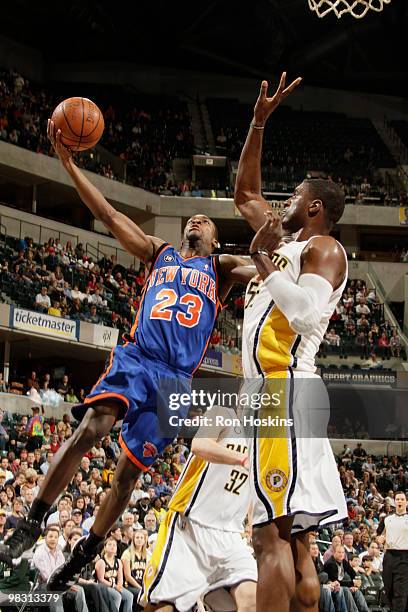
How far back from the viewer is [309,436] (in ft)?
13.7

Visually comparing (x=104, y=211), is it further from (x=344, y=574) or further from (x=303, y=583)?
(x=344, y=574)

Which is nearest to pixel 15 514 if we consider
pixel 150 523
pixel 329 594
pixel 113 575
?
pixel 113 575

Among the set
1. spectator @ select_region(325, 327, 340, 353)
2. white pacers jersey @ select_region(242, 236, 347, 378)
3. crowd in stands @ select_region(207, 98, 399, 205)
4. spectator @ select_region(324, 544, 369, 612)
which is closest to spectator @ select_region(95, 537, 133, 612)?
spectator @ select_region(324, 544, 369, 612)

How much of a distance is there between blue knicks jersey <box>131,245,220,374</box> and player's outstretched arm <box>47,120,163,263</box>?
132 mm

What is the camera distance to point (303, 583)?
13.6 feet

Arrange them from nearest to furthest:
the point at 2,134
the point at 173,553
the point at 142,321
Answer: the point at 173,553 → the point at 142,321 → the point at 2,134

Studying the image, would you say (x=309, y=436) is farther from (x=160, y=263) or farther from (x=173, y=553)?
(x=160, y=263)

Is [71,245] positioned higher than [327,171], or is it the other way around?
[327,171]

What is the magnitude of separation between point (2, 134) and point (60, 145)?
776 inches

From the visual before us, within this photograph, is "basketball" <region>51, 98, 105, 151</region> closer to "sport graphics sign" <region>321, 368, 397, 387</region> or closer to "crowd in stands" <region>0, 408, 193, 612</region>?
"crowd in stands" <region>0, 408, 193, 612</region>

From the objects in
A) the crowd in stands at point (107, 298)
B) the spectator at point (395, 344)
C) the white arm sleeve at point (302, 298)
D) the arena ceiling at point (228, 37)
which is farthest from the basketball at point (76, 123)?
the arena ceiling at point (228, 37)

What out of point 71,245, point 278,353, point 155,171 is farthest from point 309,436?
point 155,171

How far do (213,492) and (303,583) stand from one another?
1.50m

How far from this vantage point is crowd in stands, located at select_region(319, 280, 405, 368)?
81.4 ft
